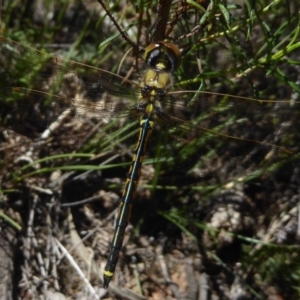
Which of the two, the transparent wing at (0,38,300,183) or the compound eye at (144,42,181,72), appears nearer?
the compound eye at (144,42,181,72)

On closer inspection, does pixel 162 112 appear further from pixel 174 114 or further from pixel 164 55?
pixel 164 55

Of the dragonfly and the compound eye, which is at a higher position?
the compound eye

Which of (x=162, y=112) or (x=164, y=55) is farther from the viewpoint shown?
(x=162, y=112)

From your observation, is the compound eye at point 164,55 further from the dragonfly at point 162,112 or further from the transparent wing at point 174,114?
the transparent wing at point 174,114

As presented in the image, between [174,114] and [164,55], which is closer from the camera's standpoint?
[164,55]

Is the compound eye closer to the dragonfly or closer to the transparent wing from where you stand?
the dragonfly

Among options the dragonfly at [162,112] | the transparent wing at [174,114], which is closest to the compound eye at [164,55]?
the dragonfly at [162,112]

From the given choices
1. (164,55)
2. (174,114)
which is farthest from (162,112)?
(164,55)

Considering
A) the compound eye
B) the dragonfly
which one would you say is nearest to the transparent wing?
the dragonfly

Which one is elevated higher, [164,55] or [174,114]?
[164,55]
